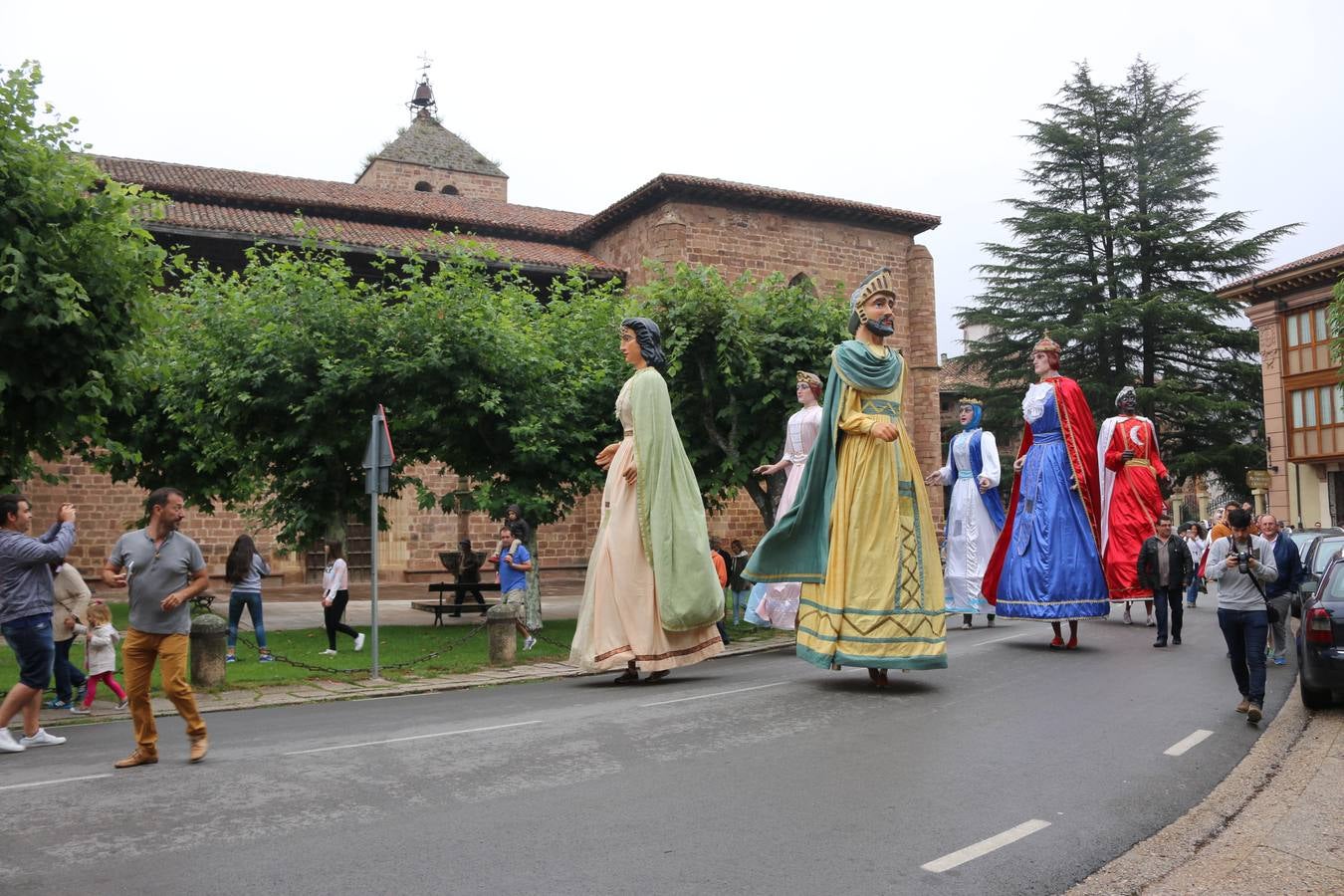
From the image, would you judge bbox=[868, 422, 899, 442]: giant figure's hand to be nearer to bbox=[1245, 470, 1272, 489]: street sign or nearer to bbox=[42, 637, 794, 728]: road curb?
bbox=[42, 637, 794, 728]: road curb

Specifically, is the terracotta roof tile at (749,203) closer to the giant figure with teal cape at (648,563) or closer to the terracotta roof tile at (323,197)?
the terracotta roof tile at (323,197)

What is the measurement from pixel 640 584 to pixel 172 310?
37.1 ft

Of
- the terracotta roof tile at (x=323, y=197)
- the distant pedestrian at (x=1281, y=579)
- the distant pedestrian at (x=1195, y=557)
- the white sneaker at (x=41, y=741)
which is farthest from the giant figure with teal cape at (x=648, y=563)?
the terracotta roof tile at (x=323, y=197)

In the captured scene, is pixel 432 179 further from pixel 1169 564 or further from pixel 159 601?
pixel 159 601

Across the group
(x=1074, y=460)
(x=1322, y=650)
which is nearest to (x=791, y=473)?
(x=1074, y=460)

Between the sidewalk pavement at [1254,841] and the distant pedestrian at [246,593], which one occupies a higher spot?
the distant pedestrian at [246,593]

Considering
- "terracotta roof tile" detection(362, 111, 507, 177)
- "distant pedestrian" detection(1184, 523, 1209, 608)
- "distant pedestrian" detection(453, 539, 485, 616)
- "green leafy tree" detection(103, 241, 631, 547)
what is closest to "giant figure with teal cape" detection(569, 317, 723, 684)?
"green leafy tree" detection(103, 241, 631, 547)

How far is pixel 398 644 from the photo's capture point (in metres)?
14.3

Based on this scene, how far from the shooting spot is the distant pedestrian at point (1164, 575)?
1123 centimetres

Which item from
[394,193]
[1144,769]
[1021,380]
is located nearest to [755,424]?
[1144,769]

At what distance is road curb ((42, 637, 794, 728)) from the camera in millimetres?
8812

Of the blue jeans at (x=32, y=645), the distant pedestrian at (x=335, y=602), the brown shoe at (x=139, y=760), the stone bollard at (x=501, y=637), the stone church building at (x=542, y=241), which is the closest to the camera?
the brown shoe at (x=139, y=760)

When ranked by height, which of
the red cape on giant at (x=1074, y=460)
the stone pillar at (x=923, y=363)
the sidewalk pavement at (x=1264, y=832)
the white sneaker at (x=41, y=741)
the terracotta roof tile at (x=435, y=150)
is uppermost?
the terracotta roof tile at (x=435, y=150)

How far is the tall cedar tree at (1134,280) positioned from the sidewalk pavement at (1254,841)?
3257 cm
